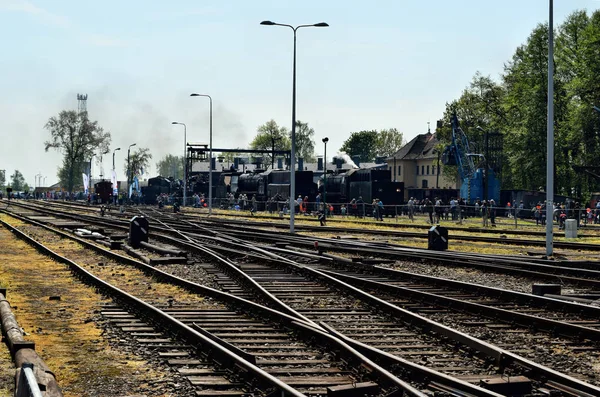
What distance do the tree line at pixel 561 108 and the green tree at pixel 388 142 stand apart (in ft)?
277

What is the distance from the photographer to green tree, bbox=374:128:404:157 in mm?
169500

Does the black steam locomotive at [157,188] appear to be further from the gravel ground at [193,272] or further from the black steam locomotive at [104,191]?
the gravel ground at [193,272]

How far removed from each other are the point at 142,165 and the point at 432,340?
14888cm

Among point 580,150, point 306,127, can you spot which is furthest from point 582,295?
point 306,127

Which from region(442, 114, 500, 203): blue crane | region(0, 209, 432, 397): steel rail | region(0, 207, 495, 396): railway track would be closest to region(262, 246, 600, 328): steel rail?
region(0, 209, 432, 397): steel rail

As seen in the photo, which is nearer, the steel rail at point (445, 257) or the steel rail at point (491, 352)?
the steel rail at point (491, 352)

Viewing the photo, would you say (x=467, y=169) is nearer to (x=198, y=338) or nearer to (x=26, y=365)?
(x=198, y=338)

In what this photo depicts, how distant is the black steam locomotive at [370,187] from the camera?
6450 cm

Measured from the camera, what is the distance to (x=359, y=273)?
19844mm

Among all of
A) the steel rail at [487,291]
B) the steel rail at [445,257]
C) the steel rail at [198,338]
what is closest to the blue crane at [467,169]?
the steel rail at [445,257]

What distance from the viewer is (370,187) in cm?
6444

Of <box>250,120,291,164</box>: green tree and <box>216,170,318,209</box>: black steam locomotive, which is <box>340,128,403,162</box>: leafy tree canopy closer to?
<box>250,120,291,164</box>: green tree

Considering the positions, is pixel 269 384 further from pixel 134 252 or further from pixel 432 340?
pixel 134 252

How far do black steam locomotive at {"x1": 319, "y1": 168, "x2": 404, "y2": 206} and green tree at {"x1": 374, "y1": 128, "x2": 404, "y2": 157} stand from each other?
9950 cm
